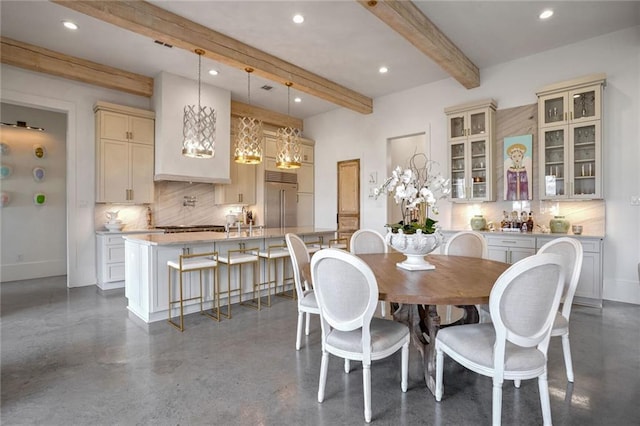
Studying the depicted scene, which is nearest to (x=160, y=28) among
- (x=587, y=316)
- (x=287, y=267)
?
(x=287, y=267)

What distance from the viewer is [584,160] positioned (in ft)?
13.7

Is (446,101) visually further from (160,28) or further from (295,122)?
(160,28)

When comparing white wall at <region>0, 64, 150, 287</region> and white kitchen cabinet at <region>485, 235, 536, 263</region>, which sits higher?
white wall at <region>0, 64, 150, 287</region>

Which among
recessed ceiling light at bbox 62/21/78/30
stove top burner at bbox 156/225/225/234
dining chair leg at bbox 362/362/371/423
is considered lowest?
dining chair leg at bbox 362/362/371/423

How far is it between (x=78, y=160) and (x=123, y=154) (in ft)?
2.04

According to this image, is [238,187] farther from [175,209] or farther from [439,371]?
[439,371]

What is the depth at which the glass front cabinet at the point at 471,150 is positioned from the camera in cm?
488

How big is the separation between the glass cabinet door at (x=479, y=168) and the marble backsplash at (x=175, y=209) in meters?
4.62

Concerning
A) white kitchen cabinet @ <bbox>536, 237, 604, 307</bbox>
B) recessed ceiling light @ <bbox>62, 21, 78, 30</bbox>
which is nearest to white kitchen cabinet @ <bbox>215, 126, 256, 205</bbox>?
recessed ceiling light @ <bbox>62, 21, 78, 30</bbox>

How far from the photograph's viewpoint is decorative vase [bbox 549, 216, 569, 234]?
4.29m

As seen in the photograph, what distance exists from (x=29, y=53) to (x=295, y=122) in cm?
479

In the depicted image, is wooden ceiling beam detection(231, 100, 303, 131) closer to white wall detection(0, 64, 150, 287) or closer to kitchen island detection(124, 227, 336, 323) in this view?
white wall detection(0, 64, 150, 287)

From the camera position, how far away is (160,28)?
11.5ft

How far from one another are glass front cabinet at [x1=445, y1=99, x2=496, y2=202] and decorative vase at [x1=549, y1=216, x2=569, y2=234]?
83 cm
